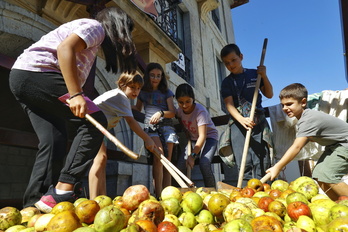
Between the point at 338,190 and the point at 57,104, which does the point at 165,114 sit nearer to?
the point at 57,104

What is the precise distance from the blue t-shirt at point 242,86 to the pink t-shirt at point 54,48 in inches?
80.9

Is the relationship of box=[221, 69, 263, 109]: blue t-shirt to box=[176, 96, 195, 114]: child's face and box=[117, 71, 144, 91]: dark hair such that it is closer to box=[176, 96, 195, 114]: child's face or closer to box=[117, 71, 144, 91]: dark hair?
box=[176, 96, 195, 114]: child's face

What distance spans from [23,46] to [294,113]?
4.19 meters

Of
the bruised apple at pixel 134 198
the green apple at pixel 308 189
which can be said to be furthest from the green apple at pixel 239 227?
the green apple at pixel 308 189

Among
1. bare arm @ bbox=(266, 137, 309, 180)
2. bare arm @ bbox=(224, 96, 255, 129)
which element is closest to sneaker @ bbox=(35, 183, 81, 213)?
bare arm @ bbox=(266, 137, 309, 180)

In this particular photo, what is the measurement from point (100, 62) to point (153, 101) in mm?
1953

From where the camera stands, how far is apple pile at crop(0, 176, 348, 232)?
1296 millimetres

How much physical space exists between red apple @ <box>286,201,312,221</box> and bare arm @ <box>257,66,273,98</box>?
2.32 metres

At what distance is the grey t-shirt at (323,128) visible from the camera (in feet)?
9.45

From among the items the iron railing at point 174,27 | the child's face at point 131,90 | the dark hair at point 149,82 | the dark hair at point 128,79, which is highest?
the iron railing at point 174,27

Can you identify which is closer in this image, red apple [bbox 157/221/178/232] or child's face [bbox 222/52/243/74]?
red apple [bbox 157/221/178/232]

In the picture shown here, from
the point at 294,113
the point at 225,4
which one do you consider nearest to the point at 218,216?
the point at 294,113

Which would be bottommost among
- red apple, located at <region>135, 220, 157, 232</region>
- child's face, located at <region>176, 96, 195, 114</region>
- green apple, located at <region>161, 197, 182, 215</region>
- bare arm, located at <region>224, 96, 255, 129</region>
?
green apple, located at <region>161, 197, 182, 215</region>

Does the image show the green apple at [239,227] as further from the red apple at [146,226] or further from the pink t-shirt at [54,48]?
the pink t-shirt at [54,48]
